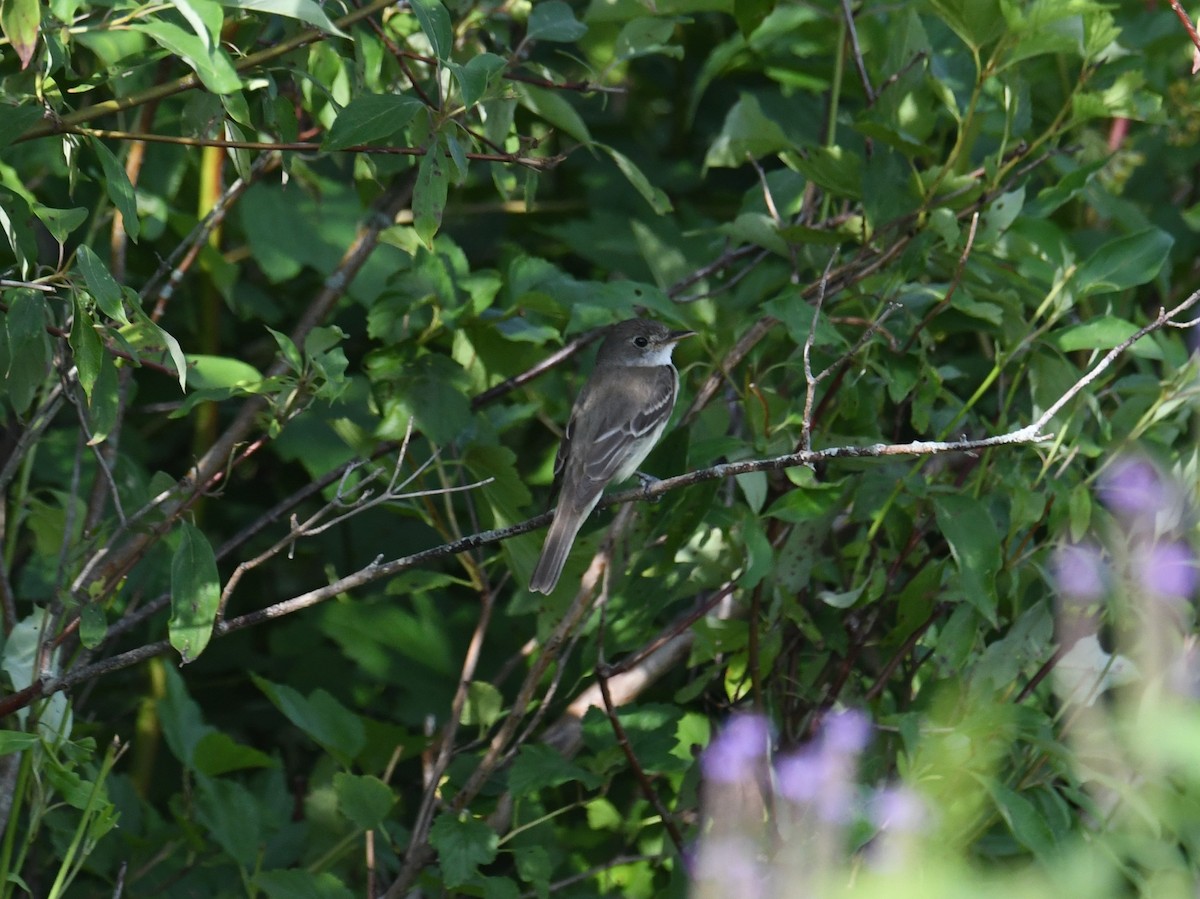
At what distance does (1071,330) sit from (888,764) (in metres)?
1.19

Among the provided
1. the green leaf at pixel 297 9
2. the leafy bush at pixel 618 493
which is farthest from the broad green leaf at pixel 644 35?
the green leaf at pixel 297 9

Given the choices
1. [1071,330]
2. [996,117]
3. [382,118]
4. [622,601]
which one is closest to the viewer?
[382,118]

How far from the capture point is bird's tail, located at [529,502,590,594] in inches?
152

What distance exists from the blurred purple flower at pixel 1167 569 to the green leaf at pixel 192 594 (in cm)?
216

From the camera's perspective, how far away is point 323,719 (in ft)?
12.7

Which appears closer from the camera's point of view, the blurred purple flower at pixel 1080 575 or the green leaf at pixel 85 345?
the green leaf at pixel 85 345

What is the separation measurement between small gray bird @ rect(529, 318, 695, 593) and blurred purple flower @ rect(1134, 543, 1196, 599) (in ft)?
4.14

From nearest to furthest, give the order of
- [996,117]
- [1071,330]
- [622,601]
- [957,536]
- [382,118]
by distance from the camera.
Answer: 1. [382,118]
2. [957,536]
3. [1071,330]
4. [622,601]
5. [996,117]

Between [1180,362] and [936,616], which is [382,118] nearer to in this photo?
[936,616]

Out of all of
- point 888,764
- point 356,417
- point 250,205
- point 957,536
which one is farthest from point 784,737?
point 250,205

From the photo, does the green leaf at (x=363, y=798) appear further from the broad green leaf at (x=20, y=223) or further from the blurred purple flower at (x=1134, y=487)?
the blurred purple flower at (x=1134, y=487)

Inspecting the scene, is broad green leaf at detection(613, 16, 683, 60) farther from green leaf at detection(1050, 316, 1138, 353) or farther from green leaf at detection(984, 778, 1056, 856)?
green leaf at detection(984, 778, 1056, 856)

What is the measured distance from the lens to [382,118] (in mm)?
2668

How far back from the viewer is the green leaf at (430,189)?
2.74 meters
